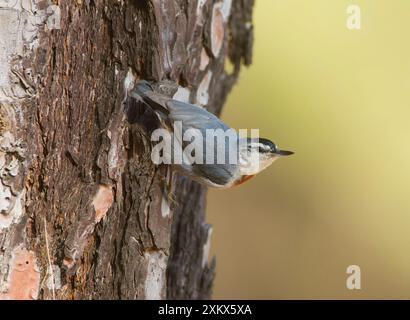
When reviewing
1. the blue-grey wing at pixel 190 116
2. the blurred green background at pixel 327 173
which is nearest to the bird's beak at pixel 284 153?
the blue-grey wing at pixel 190 116

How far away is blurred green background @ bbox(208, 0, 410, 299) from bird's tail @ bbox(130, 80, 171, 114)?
6.40 ft

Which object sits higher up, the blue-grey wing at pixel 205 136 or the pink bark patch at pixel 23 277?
the blue-grey wing at pixel 205 136

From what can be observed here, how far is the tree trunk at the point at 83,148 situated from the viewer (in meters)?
2.17

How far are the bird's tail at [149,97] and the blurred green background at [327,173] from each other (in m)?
1.95

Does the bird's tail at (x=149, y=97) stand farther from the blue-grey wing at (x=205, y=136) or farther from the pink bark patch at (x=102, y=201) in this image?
the pink bark patch at (x=102, y=201)

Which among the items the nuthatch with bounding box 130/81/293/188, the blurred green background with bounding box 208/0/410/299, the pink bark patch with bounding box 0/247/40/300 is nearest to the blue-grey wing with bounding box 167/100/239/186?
the nuthatch with bounding box 130/81/293/188

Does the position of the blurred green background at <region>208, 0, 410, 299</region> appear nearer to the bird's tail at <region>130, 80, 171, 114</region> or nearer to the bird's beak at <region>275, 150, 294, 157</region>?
the bird's beak at <region>275, 150, 294, 157</region>

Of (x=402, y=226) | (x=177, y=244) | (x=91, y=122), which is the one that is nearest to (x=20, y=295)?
(x=91, y=122)

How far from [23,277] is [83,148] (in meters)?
0.48

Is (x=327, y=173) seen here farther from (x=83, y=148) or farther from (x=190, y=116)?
(x=83, y=148)

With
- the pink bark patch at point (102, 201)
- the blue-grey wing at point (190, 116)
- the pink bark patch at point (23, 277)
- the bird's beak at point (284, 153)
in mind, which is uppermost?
the blue-grey wing at point (190, 116)

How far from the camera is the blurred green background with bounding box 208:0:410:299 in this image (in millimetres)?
4152

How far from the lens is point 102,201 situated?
239 centimetres

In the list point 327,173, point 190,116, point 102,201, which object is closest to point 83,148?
point 102,201
